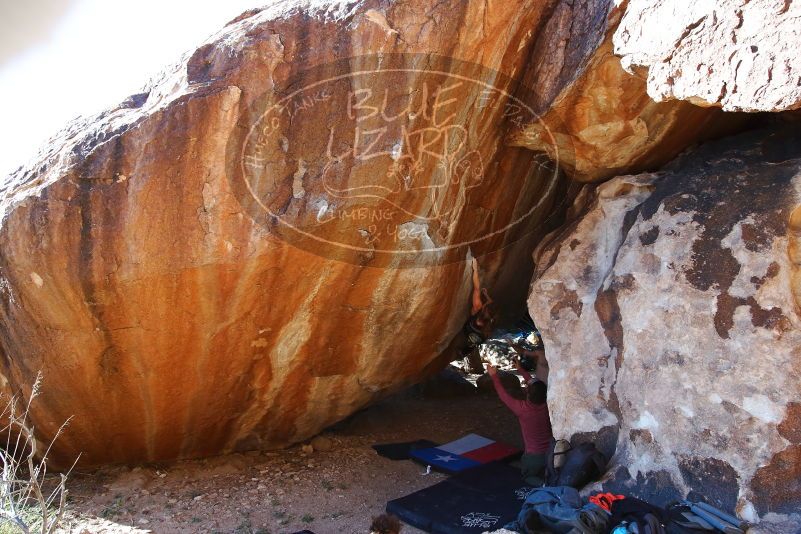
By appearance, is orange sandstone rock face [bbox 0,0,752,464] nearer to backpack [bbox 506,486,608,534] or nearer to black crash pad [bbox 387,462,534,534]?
black crash pad [bbox 387,462,534,534]

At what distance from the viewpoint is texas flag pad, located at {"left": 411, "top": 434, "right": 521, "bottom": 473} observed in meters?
4.71

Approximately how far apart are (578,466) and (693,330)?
Answer: 89 centimetres

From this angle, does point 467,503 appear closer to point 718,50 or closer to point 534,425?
point 534,425

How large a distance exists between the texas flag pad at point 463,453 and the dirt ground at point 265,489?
0.31 ft

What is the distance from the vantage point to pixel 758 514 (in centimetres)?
299

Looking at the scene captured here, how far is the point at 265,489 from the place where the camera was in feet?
14.3

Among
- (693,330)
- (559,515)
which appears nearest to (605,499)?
(559,515)

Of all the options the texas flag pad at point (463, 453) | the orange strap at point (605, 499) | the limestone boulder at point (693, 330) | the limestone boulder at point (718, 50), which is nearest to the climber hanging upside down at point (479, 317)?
the texas flag pad at point (463, 453)

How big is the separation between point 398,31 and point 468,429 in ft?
10.3

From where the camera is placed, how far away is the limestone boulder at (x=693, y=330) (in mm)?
3078

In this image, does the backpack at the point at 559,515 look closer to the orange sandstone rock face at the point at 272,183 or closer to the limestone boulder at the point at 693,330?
the limestone boulder at the point at 693,330

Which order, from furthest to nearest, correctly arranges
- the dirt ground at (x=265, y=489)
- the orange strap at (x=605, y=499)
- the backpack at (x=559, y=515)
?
the dirt ground at (x=265, y=489)
the orange strap at (x=605, y=499)
the backpack at (x=559, y=515)

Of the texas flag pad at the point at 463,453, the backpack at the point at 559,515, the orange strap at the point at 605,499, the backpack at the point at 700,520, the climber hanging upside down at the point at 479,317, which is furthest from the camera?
the climber hanging upside down at the point at 479,317

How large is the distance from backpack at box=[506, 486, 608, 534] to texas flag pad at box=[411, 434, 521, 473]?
1290 millimetres
